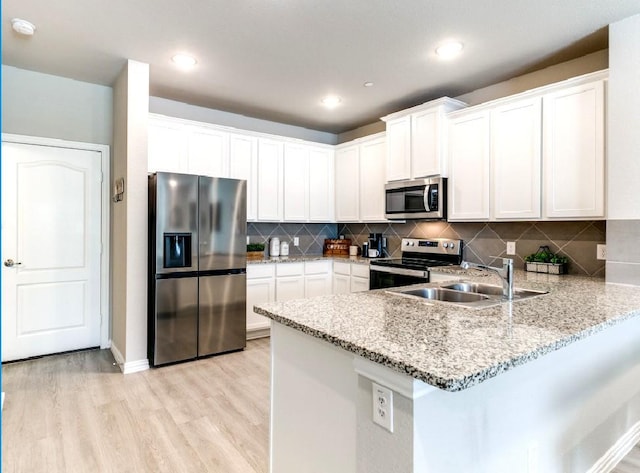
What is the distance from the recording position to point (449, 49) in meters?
3.03

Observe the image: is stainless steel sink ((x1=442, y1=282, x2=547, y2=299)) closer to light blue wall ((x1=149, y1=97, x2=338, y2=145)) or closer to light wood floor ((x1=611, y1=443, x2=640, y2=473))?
light wood floor ((x1=611, y1=443, x2=640, y2=473))

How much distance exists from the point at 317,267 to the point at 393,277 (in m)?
1.07

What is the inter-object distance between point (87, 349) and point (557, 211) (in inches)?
170

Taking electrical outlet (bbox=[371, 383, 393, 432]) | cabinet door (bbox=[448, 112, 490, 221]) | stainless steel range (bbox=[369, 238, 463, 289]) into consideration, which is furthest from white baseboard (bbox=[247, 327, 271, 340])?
electrical outlet (bbox=[371, 383, 393, 432])

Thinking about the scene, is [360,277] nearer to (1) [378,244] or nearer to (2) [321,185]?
(1) [378,244]

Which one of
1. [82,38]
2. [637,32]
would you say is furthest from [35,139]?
[637,32]

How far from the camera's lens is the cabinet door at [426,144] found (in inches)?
149

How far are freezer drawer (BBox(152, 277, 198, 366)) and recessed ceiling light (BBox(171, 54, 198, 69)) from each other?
1.81 m

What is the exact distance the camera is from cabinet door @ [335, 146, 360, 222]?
4.88 m

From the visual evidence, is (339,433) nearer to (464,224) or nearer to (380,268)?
(380,268)

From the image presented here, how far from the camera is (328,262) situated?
15.7 ft

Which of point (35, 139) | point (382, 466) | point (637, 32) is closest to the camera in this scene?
point (382, 466)

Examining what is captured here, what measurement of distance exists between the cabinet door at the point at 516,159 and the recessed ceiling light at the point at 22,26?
3.55m

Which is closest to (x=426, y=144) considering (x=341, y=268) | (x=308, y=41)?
(x=308, y=41)
